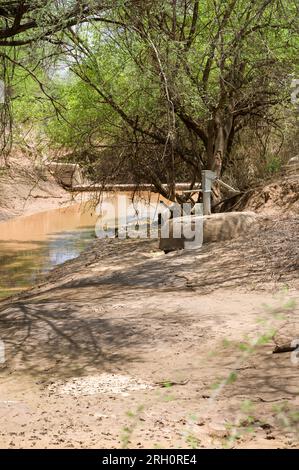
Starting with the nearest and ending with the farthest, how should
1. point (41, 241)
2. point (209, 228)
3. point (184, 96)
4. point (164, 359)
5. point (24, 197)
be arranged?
point (164, 359) → point (184, 96) → point (209, 228) → point (41, 241) → point (24, 197)

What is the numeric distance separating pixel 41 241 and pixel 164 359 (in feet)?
51.8

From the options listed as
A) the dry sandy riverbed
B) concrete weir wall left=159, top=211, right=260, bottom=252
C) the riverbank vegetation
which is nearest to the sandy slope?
the riverbank vegetation

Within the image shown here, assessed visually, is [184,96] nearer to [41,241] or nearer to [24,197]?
[41,241]

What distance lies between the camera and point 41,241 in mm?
21516

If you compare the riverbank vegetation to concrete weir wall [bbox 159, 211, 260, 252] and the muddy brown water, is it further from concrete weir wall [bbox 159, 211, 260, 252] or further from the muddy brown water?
the muddy brown water

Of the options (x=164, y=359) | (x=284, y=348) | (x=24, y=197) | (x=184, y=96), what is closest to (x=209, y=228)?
(x=184, y=96)

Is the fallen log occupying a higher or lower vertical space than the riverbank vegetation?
lower

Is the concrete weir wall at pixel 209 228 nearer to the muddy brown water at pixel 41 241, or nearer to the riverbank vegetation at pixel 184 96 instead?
the riverbank vegetation at pixel 184 96

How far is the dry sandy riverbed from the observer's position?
14.8 ft

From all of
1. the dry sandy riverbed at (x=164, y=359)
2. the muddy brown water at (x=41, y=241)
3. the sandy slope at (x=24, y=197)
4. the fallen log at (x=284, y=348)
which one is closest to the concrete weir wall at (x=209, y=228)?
the dry sandy riverbed at (x=164, y=359)

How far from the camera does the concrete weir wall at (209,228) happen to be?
11695 mm

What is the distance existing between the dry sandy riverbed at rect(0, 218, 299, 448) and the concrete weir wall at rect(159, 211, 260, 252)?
1095 mm

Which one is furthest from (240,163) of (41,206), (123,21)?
(41,206)
